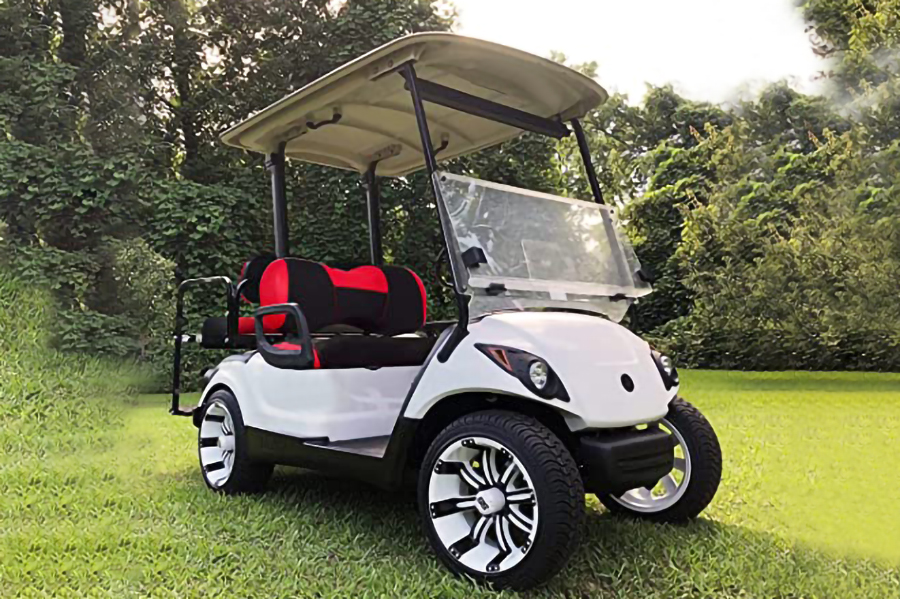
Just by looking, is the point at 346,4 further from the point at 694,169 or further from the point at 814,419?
the point at 814,419

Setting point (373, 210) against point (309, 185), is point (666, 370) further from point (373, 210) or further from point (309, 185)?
point (309, 185)

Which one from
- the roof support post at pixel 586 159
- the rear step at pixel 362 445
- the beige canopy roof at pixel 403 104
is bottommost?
the rear step at pixel 362 445

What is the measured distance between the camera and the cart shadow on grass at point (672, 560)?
8.52 ft

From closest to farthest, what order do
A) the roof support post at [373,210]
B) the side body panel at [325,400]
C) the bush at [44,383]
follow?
1. the side body panel at [325,400]
2. the roof support post at [373,210]
3. the bush at [44,383]

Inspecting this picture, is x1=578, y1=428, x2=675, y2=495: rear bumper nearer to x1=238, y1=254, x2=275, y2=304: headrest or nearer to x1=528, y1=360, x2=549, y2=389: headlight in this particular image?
x1=528, y1=360, x2=549, y2=389: headlight

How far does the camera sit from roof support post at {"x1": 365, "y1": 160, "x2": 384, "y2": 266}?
448cm

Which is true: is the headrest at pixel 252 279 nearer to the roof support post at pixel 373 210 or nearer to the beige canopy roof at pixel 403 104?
the beige canopy roof at pixel 403 104

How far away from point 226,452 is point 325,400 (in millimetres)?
824

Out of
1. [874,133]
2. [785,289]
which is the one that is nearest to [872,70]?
[874,133]

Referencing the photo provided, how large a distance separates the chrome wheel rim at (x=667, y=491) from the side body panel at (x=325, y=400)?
3.59 ft

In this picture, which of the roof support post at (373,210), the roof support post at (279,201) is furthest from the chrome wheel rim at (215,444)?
the roof support post at (373,210)

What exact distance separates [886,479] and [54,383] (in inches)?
248

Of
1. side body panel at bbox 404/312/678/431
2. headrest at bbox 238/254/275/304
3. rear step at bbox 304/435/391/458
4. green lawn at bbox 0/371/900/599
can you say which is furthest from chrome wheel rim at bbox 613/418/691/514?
headrest at bbox 238/254/275/304

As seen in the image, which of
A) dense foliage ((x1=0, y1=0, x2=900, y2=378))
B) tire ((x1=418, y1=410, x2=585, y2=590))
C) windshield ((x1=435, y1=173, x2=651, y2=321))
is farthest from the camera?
dense foliage ((x1=0, y1=0, x2=900, y2=378))
